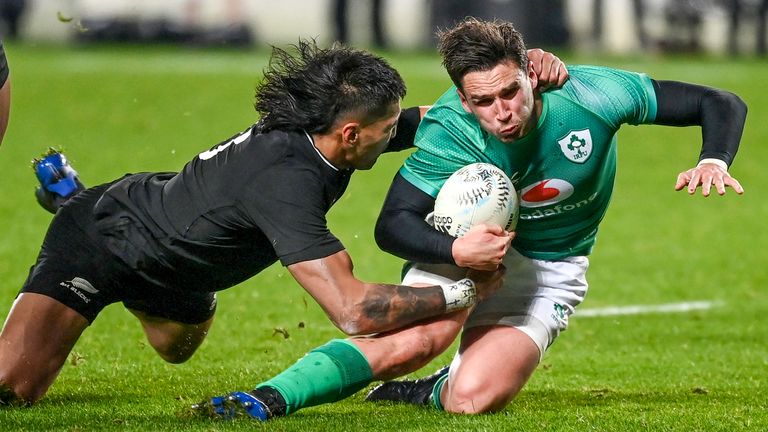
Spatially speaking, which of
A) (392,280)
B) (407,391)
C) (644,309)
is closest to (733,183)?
(407,391)

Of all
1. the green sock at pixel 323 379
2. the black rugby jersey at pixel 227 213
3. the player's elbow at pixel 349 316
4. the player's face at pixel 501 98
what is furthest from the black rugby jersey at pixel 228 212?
the player's face at pixel 501 98

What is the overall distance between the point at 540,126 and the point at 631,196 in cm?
950

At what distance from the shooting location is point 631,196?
1530 cm

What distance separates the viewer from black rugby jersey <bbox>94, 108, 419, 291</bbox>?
540 centimetres

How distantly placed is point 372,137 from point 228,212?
0.68 m

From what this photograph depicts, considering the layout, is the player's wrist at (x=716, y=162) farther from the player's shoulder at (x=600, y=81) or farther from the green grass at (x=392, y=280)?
the green grass at (x=392, y=280)

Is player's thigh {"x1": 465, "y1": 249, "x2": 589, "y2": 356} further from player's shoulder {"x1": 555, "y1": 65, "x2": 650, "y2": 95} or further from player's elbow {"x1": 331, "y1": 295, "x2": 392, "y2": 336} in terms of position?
player's elbow {"x1": 331, "y1": 295, "x2": 392, "y2": 336}

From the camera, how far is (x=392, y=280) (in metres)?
10.8

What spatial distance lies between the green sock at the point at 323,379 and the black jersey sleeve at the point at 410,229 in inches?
19.3

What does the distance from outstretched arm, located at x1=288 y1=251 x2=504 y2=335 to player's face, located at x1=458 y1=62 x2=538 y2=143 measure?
0.69 meters

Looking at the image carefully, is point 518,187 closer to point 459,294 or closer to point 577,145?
point 577,145

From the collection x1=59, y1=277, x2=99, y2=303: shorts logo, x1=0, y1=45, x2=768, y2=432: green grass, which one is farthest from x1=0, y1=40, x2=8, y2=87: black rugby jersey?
x1=0, y1=45, x2=768, y2=432: green grass

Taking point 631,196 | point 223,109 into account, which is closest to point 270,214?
point 631,196

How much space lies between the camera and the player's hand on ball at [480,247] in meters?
5.55
